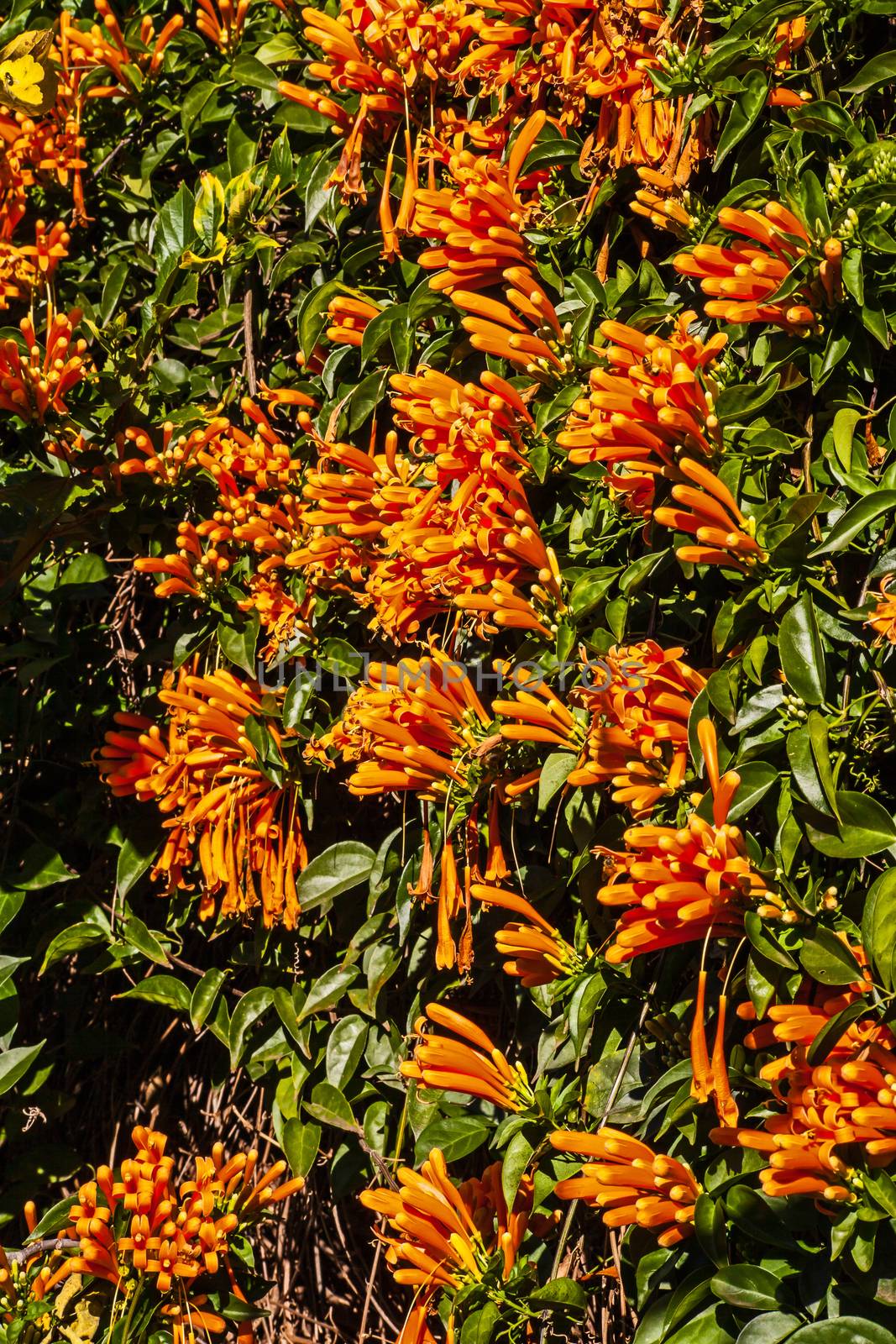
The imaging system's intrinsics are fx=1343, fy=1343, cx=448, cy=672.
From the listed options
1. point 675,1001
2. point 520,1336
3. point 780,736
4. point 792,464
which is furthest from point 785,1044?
point 792,464

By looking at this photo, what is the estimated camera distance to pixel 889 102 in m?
2.24

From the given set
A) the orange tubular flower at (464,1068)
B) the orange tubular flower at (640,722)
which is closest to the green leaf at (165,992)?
the orange tubular flower at (464,1068)

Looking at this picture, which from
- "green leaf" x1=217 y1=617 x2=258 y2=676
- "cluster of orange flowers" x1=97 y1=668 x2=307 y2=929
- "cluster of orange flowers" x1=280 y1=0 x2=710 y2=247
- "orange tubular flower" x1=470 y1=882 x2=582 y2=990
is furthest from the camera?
"green leaf" x1=217 y1=617 x2=258 y2=676

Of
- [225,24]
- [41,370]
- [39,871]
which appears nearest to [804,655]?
[41,370]

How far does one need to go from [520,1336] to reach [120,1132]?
147 centimetres

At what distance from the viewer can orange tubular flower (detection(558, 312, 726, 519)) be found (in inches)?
74.0

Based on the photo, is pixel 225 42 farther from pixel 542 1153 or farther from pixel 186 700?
pixel 542 1153

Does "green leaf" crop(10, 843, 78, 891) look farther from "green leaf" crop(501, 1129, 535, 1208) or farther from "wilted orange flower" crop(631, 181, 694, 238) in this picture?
"wilted orange flower" crop(631, 181, 694, 238)

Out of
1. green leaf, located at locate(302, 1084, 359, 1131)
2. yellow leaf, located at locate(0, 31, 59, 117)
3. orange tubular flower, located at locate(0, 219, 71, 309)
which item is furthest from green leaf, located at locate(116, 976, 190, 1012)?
yellow leaf, located at locate(0, 31, 59, 117)

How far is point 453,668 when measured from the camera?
2234mm

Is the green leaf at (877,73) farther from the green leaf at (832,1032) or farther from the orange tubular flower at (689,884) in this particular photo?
the green leaf at (832,1032)

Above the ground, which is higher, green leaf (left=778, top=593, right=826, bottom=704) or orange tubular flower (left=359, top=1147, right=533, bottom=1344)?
green leaf (left=778, top=593, right=826, bottom=704)

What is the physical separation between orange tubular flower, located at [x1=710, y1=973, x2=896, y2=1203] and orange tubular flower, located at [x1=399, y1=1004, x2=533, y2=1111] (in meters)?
0.55

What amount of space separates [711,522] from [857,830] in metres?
0.46
